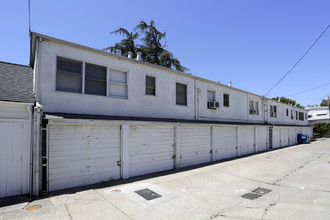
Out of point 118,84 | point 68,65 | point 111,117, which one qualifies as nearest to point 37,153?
point 111,117

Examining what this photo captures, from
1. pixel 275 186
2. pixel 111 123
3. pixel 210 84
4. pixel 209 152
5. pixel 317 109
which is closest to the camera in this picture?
pixel 275 186

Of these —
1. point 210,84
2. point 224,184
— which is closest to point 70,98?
point 224,184

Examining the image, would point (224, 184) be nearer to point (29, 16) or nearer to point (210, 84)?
point (210, 84)

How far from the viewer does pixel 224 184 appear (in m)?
7.57

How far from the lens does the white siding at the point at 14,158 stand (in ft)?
19.5

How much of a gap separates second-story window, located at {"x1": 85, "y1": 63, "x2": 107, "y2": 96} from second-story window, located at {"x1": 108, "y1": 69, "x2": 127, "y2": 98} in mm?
317

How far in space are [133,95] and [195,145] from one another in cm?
485

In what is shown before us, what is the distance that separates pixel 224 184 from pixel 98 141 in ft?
17.1

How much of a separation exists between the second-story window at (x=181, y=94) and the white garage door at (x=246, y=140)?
6.29 meters

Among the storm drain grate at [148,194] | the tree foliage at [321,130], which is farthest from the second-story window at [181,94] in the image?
the tree foliage at [321,130]

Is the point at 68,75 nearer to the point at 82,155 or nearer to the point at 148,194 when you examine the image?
the point at 82,155

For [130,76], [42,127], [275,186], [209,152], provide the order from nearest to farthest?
[42,127]
[275,186]
[130,76]
[209,152]

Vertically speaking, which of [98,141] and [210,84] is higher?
[210,84]

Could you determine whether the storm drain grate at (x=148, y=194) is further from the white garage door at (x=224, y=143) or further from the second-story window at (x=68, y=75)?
the white garage door at (x=224, y=143)
